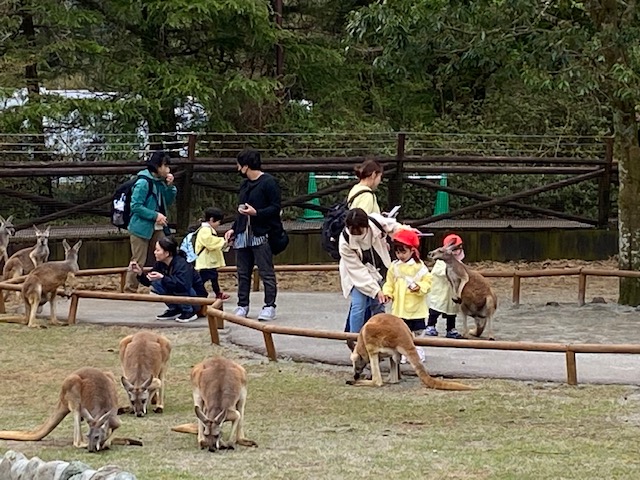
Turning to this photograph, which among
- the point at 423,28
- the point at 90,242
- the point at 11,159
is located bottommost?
the point at 90,242

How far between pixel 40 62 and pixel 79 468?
47.6ft

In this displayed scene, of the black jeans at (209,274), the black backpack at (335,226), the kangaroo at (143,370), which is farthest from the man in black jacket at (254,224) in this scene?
the kangaroo at (143,370)

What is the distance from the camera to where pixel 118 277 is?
16734 millimetres

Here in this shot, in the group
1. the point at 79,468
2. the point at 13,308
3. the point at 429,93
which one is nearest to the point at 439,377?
the point at 79,468

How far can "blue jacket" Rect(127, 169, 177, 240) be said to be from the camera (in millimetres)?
→ 13812

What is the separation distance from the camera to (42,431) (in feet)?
24.7

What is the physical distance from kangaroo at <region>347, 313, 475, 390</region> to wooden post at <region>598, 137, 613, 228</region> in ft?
35.1

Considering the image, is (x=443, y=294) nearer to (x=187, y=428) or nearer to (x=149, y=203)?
(x=149, y=203)

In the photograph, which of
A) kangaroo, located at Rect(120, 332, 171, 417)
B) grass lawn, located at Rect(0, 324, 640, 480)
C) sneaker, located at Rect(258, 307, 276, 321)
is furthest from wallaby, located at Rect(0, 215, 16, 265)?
kangaroo, located at Rect(120, 332, 171, 417)

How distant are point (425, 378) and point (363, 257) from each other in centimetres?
133

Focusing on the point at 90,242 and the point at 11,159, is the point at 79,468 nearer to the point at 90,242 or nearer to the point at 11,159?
the point at 90,242

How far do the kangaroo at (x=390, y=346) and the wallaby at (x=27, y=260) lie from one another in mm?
5480

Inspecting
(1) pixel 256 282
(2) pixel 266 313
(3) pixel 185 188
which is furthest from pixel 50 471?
(3) pixel 185 188

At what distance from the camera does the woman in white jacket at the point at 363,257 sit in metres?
10.1
